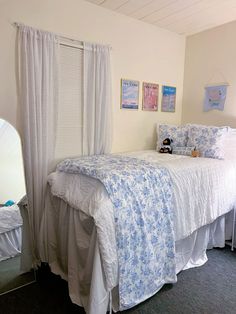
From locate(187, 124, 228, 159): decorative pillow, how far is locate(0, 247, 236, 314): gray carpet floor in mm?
1123

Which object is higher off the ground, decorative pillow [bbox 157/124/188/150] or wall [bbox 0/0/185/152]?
wall [bbox 0/0/185/152]

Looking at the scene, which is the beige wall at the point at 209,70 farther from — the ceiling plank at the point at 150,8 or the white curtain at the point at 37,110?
the white curtain at the point at 37,110

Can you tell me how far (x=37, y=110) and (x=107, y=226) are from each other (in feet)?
3.83

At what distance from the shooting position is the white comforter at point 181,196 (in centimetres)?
141

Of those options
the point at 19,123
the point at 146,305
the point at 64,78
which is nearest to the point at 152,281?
the point at 146,305

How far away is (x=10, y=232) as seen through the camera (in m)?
2.05

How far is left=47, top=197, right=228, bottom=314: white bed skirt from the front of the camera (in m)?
1.40

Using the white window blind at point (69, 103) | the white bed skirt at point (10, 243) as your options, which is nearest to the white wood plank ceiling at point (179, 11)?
the white window blind at point (69, 103)

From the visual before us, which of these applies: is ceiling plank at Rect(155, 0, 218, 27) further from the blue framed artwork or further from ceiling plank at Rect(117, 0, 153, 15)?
the blue framed artwork

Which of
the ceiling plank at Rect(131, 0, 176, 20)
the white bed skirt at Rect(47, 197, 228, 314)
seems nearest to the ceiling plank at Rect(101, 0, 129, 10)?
the ceiling plank at Rect(131, 0, 176, 20)

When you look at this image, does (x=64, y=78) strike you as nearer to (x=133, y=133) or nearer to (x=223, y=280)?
(x=133, y=133)

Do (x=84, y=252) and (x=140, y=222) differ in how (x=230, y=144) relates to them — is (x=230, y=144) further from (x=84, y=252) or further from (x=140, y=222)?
(x=84, y=252)

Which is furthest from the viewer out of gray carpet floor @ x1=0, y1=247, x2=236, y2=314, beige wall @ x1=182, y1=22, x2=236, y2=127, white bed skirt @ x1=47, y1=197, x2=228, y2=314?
beige wall @ x1=182, y1=22, x2=236, y2=127

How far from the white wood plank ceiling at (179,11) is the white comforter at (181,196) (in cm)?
152
